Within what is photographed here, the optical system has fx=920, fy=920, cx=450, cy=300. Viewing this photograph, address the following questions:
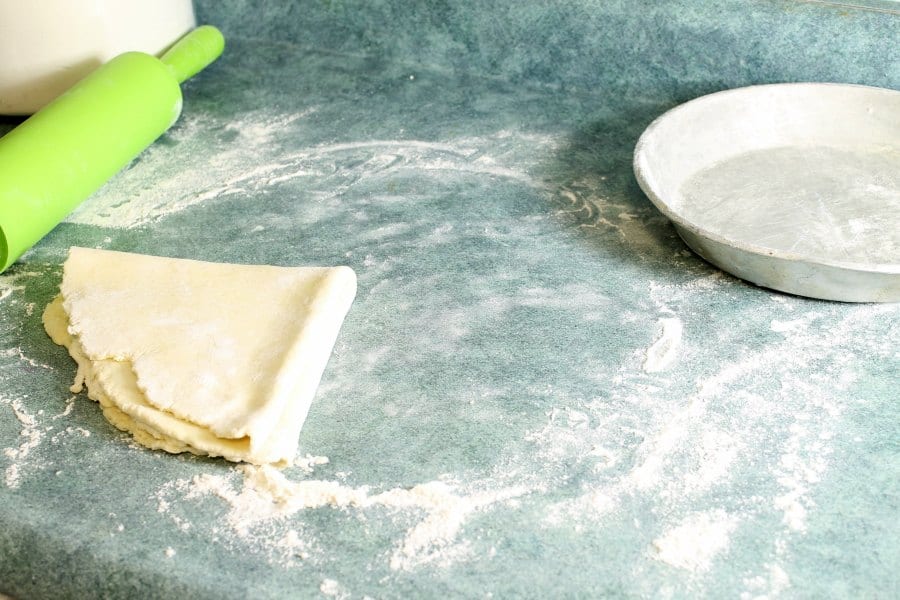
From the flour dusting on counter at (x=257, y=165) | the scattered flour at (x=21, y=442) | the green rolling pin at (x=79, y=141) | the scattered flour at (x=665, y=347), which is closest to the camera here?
the scattered flour at (x=21, y=442)

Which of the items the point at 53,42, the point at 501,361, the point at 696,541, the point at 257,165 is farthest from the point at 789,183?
the point at 53,42

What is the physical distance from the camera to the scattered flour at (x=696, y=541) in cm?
82

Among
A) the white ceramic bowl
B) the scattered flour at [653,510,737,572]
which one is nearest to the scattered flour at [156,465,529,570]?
the scattered flour at [653,510,737,572]

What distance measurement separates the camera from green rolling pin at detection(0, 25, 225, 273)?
118 cm

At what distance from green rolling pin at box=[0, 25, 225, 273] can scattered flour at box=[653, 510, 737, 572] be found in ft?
2.83

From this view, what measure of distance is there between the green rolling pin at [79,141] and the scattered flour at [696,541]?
861 millimetres

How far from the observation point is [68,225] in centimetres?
132

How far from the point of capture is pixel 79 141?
50.6 inches

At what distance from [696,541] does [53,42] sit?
1.26 metres

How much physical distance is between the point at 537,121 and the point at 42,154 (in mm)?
779

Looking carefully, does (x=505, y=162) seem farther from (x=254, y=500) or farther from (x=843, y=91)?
(x=254, y=500)

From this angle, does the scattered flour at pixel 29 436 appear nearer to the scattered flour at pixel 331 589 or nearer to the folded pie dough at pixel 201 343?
the folded pie dough at pixel 201 343

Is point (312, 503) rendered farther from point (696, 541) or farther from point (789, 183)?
point (789, 183)

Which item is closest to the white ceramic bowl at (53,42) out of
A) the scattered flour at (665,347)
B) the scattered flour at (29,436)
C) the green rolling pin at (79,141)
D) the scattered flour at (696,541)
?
the green rolling pin at (79,141)
